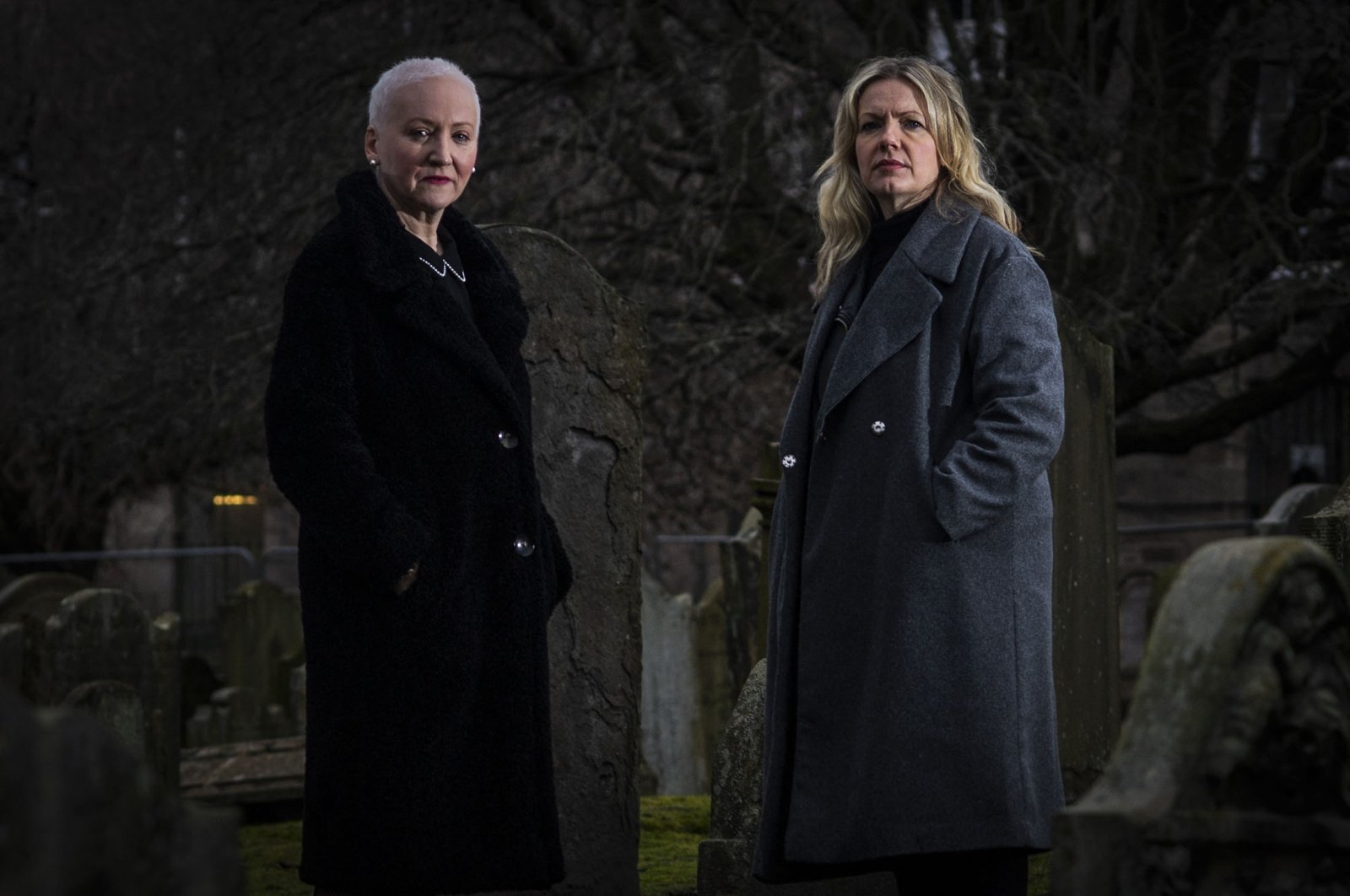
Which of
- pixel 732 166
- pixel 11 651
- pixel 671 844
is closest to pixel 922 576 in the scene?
pixel 671 844

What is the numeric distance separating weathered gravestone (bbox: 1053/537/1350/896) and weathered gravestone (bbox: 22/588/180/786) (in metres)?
5.61

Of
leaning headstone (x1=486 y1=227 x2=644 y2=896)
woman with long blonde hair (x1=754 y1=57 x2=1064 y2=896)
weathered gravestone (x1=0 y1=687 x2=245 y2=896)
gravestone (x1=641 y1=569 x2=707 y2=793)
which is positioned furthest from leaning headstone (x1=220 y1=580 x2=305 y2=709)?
weathered gravestone (x1=0 y1=687 x2=245 y2=896)

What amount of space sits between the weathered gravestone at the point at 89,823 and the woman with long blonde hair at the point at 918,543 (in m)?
1.75

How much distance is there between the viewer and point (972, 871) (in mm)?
3875

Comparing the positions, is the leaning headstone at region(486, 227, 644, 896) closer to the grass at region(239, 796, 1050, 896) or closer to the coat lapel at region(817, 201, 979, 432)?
the grass at region(239, 796, 1050, 896)

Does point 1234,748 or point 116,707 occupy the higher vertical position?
point 1234,748

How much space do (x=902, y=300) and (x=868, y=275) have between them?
7.4 inches

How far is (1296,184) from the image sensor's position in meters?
11.4

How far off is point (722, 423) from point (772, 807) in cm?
1010

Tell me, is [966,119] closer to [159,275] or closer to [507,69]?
[507,69]

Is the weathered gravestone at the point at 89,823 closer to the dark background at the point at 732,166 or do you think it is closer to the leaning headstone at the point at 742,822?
the leaning headstone at the point at 742,822

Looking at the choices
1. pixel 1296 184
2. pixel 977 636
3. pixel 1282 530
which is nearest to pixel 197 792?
pixel 1282 530

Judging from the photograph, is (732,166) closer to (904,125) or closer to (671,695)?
(671,695)

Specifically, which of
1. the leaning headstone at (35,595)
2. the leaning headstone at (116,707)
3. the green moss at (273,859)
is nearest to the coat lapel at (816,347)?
the green moss at (273,859)
